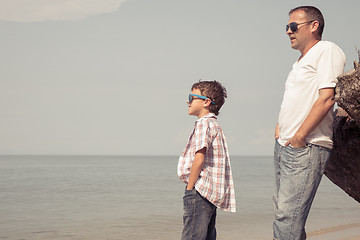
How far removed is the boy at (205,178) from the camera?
388cm

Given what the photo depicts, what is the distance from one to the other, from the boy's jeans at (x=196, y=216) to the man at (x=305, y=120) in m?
0.69

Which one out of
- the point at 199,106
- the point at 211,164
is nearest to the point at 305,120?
the point at 211,164

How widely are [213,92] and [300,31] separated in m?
1.08

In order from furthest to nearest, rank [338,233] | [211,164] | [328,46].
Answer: [338,233] < [211,164] < [328,46]

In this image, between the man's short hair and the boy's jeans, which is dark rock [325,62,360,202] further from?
the boy's jeans

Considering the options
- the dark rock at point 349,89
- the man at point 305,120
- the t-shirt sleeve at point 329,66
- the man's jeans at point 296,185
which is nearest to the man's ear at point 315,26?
the man at point 305,120

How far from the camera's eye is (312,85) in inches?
133

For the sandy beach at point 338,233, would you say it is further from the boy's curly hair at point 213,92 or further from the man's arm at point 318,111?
the man's arm at point 318,111

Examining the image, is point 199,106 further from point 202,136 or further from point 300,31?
point 300,31

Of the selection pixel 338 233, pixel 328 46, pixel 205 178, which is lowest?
pixel 338 233

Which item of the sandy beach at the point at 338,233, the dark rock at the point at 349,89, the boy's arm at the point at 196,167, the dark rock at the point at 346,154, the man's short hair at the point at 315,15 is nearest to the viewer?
the dark rock at the point at 349,89

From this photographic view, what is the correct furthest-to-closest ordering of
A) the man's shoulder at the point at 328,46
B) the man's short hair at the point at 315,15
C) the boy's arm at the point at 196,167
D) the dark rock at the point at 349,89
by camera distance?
the boy's arm at the point at 196,167
the man's short hair at the point at 315,15
the man's shoulder at the point at 328,46
the dark rock at the point at 349,89

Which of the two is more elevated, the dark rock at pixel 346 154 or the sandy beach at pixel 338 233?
the dark rock at pixel 346 154

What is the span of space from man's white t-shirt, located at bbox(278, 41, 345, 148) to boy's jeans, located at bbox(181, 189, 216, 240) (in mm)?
983
